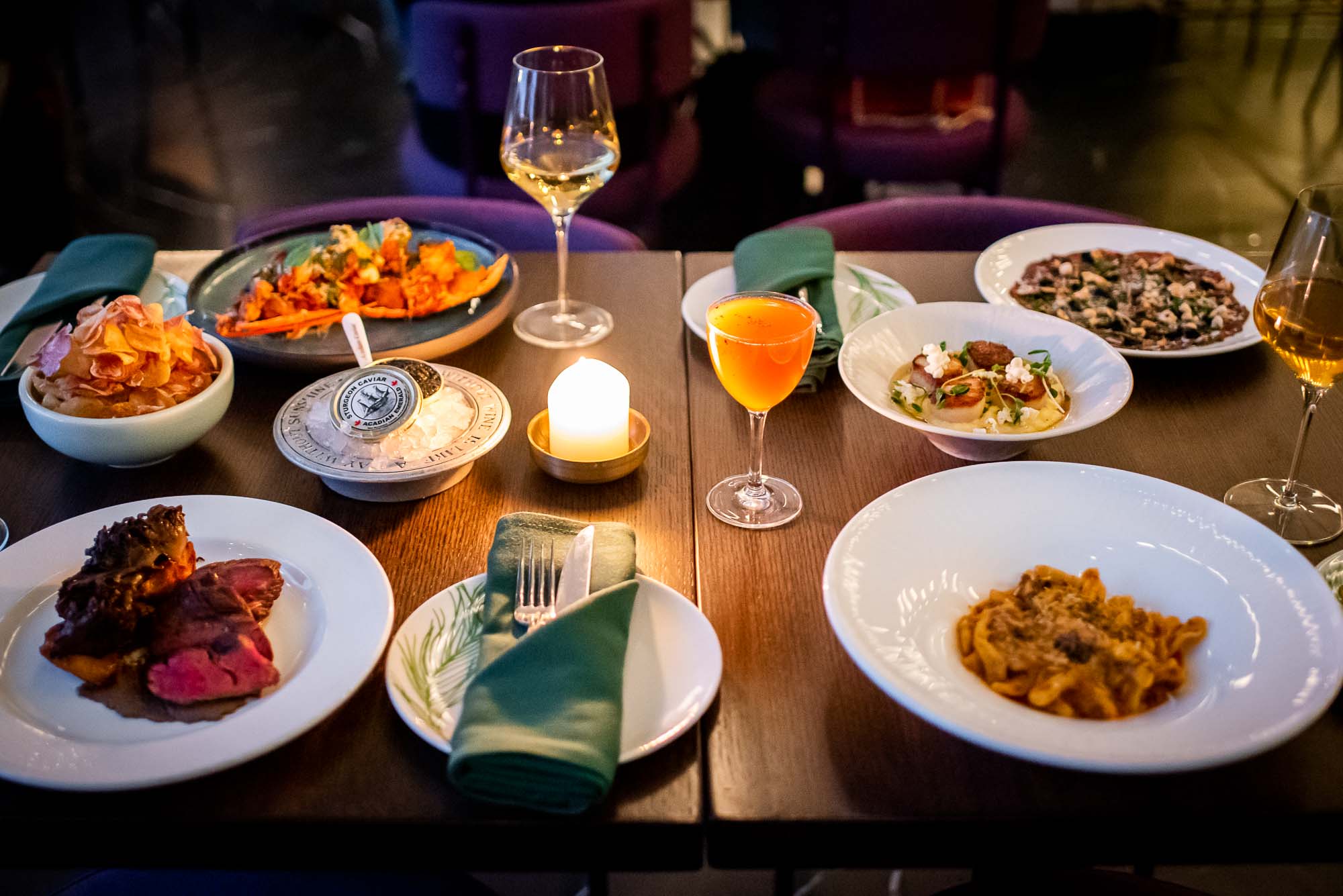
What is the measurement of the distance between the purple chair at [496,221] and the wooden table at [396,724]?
0.36 meters

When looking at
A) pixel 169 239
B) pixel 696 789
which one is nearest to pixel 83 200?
pixel 169 239

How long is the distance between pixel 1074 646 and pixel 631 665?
0.35 m

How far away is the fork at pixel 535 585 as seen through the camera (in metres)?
0.92

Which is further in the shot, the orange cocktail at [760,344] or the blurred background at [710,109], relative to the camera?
the blurred background at [710,109]

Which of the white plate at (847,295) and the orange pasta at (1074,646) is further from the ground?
the orange pasta at (1074,646)

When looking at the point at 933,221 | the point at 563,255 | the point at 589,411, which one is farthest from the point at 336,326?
the point at 933,221

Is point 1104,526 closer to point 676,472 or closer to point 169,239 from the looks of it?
point 676,472

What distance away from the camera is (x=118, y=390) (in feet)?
3.70

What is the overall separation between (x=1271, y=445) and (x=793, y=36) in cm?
188

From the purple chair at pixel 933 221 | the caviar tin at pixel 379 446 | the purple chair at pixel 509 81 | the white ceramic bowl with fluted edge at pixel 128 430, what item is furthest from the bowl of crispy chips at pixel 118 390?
the purple chair at pixel 509 81

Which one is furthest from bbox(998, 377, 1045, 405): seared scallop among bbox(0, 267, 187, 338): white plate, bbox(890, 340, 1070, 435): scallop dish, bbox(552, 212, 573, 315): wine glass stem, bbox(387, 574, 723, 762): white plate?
bbox(0, 267, 187, 338): white plate

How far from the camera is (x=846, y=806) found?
31.5 inches

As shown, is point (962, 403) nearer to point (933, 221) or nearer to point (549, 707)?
point (549, 707)

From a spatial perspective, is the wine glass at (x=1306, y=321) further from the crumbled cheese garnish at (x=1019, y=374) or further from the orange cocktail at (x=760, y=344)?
the orange cocktail at (x=760, y=344)
